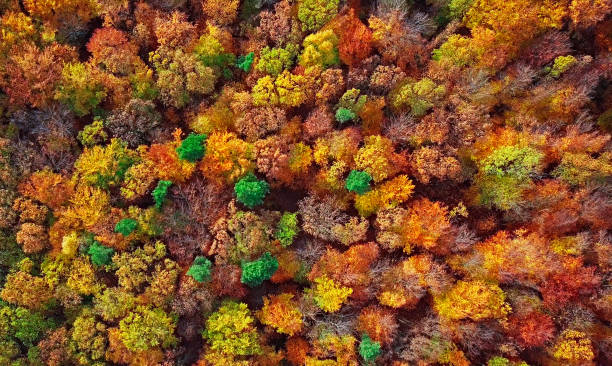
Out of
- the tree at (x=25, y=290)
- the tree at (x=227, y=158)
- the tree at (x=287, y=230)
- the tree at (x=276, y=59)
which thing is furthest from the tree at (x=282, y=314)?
the tree at (x=276, y=59)

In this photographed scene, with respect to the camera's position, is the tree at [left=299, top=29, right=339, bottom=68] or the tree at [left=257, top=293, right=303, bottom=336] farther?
the tree at [left=299, top=29, right=339, bottom=68]

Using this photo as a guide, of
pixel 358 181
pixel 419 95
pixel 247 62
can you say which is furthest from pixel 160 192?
pixel 419 95

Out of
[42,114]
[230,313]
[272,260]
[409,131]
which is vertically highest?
[42,114]

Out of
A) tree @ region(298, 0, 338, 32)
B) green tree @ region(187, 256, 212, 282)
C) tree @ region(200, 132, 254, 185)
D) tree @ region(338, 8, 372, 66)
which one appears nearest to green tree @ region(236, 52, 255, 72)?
tree @ region(298, 0, 338, 32)

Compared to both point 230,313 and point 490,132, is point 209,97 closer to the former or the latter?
point 230,313

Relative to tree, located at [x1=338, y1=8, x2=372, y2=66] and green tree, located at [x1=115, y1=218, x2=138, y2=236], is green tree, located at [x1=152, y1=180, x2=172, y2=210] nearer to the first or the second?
green tree, located at [x1=115, y1=218, x2=138, y2=236]

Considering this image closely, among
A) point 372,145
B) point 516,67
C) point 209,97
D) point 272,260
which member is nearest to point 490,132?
point 516,67
